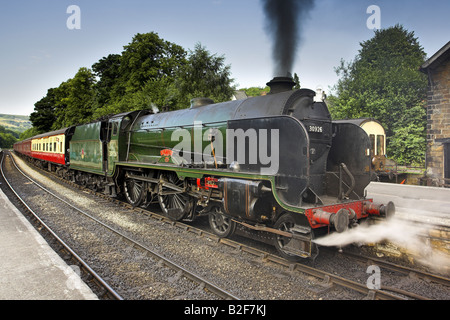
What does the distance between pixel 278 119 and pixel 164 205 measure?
497cm

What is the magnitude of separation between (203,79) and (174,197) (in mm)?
16488

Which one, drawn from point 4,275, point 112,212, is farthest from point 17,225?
point 4,275

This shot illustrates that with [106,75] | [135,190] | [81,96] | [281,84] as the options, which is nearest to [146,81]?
[106,75]

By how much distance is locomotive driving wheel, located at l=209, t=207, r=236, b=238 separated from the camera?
6.65 meters

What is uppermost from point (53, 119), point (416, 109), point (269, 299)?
point (53, 119)

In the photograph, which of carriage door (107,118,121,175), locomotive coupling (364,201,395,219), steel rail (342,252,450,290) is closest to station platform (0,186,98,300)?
carriage door (107,118,121,175)

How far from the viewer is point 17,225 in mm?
7668

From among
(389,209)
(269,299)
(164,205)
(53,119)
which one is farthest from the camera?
(53,119)

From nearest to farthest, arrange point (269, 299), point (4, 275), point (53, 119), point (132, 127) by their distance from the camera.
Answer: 1. point (269, 299)
2. point (4, 275)
3. point (132, 127)
4. point (53, 119)

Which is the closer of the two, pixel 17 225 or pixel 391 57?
pixel 17 225

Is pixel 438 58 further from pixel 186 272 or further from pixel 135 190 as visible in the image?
pixel 186 272

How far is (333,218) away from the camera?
4750 mm

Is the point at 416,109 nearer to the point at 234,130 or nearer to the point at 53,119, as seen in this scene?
the point at 234,130

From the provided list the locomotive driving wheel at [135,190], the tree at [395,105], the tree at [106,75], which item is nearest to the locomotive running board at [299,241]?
the locomotive driving wheel at [135,190]
